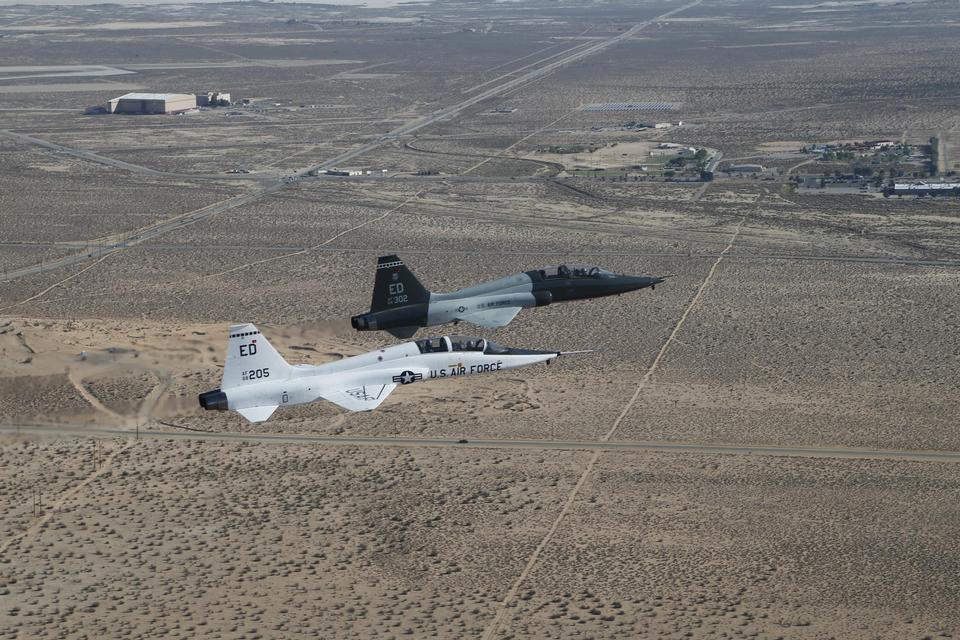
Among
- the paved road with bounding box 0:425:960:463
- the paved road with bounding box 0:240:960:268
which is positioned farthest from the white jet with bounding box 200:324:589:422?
the paved road with bounding box 0:240:960:268

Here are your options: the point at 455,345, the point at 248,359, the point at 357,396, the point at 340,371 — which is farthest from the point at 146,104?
the point at 248,359

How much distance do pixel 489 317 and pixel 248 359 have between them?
1597 centimetres

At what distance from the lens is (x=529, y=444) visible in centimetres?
6097

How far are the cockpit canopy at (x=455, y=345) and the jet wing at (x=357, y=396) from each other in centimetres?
333

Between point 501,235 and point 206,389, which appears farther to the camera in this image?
point 501,235

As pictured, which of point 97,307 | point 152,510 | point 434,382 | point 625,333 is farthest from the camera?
point 97,307

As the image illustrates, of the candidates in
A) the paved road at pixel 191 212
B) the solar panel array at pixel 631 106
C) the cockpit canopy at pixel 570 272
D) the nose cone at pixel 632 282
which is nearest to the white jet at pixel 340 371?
the cockpit canopy at pixel 570 272

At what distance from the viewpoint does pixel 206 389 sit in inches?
2569

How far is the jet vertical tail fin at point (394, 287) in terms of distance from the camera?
63031mm

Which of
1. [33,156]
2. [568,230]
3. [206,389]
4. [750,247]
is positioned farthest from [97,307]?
[33,156]

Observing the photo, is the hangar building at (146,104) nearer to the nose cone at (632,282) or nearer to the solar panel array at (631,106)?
the solar panel array at (631,106)

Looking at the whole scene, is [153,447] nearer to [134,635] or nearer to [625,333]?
[134,635]

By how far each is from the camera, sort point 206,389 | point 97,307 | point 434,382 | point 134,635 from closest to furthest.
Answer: point 134,635
point 206,389
point 434,382
point 97,307

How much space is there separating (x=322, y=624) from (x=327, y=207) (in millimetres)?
77072
